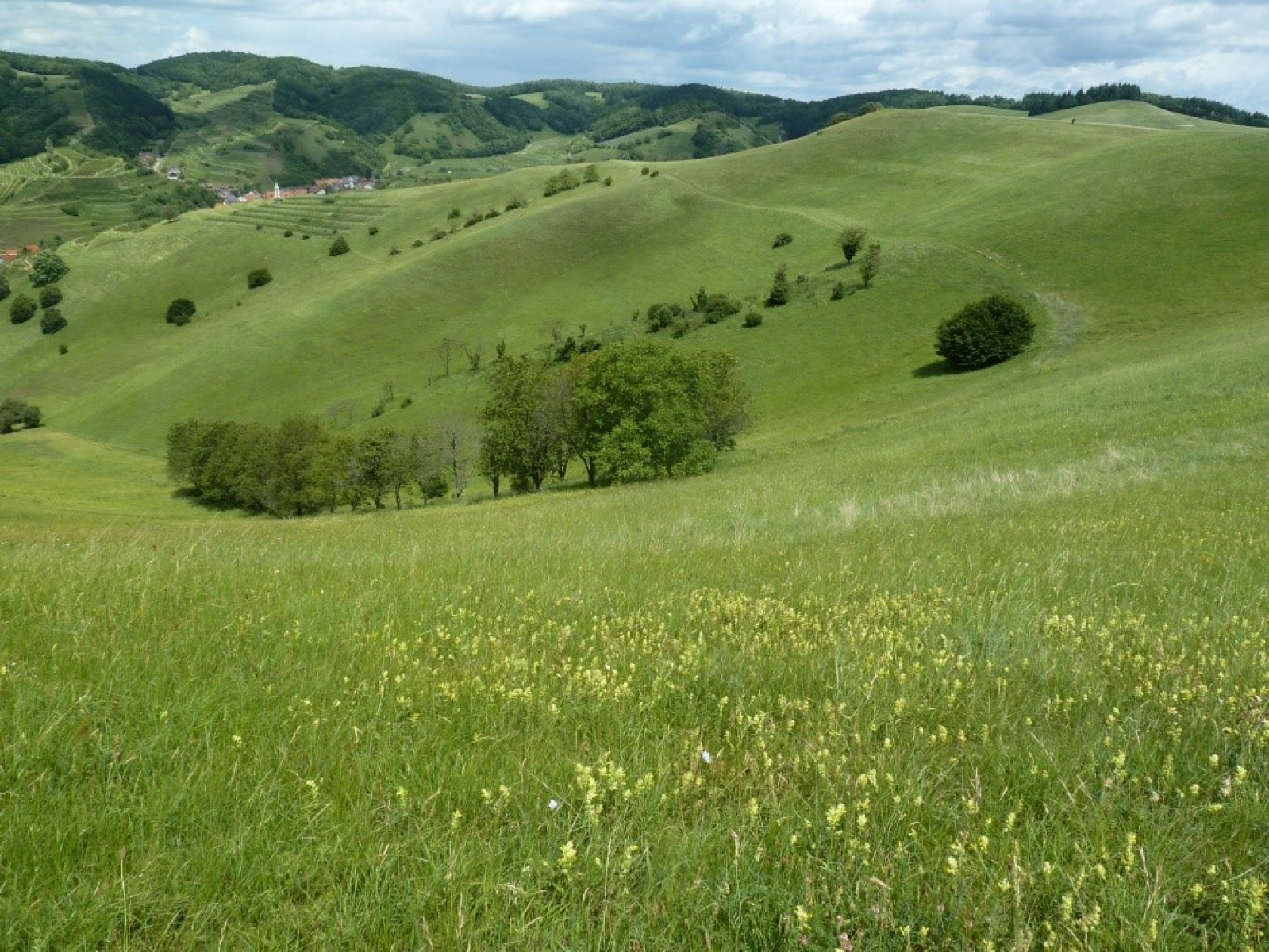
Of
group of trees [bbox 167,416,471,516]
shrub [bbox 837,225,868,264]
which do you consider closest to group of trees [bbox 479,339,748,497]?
group of trees [bbox 167,416,471,516]

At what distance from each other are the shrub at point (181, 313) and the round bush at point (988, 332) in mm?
117297

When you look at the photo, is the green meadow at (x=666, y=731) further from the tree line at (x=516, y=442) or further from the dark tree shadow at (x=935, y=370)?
the dark tree shadow at (x=935, y=370)

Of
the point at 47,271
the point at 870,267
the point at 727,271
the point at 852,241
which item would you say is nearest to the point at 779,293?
the point at 870,267

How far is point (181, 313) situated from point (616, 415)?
343 ft

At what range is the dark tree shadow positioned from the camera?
62306 millimetres

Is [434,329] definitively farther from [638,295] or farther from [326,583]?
[326,583]

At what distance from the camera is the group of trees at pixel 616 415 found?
165ft

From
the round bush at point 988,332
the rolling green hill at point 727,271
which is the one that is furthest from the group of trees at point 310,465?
the round bush at point 988,332

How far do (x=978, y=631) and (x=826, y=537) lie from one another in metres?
5.15

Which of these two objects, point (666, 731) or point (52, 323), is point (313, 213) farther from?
point (666, 731)

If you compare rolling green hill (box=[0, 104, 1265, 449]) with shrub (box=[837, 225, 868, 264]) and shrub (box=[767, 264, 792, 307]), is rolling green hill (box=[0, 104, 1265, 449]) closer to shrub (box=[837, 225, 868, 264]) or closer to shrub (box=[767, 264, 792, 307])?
shrub (box=[767, 264, 792, 307])

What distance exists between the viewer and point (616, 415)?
5322 centimetres

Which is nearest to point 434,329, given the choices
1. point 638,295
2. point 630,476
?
point 638,295

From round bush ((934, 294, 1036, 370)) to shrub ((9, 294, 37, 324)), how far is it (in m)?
149
